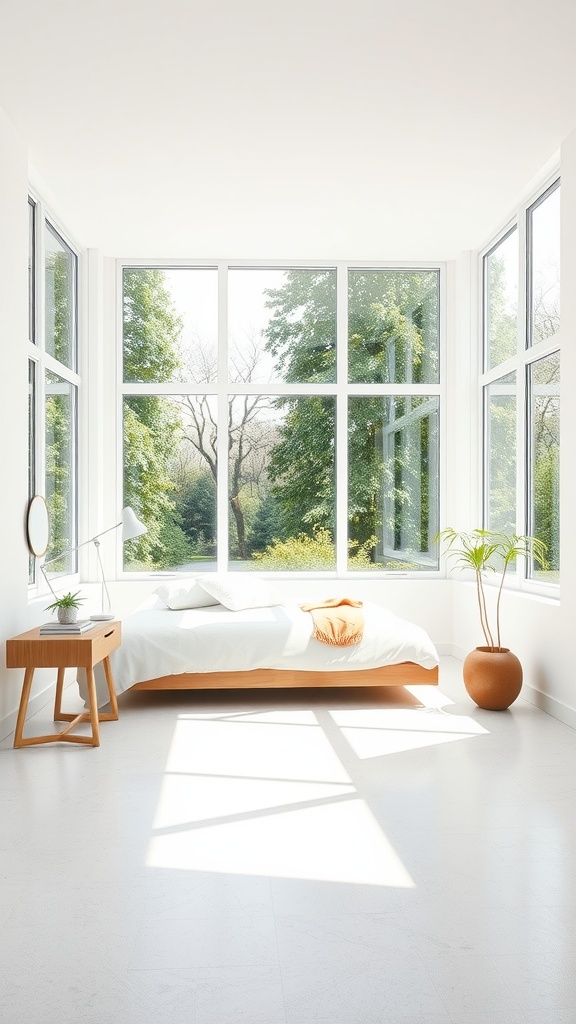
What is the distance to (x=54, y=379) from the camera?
19.5 feet

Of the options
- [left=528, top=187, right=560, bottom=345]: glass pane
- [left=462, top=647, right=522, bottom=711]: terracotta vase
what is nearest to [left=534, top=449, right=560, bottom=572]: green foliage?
[left=462, top=647, right=522, bottom=711]: terracotta vase

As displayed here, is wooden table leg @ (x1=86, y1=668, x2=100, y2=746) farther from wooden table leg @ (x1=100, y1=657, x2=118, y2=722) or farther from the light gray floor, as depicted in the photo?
wooden table leg @ (x1=100, y1=657, x2=118, y2=722)

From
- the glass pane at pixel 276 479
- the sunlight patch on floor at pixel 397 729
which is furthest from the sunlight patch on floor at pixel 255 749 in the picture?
the glass pane at pixel 276 479

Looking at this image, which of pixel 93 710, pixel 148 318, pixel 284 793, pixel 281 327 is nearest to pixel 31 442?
pixel 93 710

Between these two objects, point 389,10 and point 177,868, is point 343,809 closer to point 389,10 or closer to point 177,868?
point 177,868

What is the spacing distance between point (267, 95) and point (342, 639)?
10.1ft

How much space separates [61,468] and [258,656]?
2258 millimetres

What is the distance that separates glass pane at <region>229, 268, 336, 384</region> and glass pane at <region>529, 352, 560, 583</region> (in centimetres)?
216

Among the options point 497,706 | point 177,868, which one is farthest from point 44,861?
point 497,706

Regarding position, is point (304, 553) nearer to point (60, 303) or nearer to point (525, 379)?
point (525, 379)

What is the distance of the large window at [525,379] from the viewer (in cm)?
514

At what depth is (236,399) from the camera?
7070 mm

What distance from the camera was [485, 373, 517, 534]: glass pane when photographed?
5961mm

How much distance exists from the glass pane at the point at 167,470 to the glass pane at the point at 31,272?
174 centimetres
